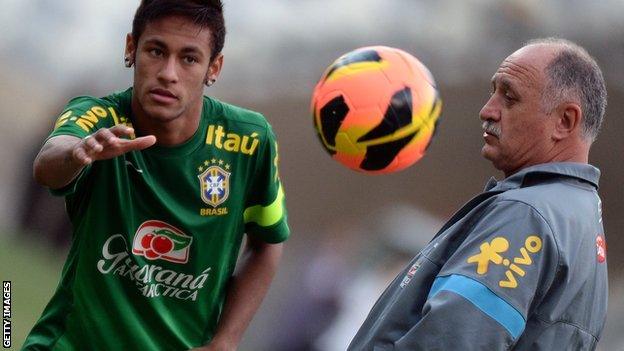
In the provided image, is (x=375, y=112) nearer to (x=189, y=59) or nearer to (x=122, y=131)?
(x=189, y=59)

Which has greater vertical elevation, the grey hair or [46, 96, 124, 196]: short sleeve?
the grey hair

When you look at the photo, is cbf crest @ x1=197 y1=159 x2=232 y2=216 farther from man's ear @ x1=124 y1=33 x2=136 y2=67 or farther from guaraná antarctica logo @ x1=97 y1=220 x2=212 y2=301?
man's ear @ x1=124 y1=33 x2=136 y2=67

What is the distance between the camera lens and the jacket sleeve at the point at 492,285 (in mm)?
2961

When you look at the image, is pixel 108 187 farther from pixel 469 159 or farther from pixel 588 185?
pixel 469 159

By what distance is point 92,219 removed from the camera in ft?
13.2

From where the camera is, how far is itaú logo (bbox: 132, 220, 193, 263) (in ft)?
13.3

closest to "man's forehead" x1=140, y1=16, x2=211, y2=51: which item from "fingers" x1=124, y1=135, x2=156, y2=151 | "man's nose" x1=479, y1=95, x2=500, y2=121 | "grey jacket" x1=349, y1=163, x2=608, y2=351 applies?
"fingers" x1=124, y1=135, x2=156, y2=151

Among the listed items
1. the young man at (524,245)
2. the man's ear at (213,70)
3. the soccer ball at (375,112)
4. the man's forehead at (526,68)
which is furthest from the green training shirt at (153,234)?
the man's forehead at (526,68)

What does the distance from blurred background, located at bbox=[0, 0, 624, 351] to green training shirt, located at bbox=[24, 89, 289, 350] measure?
2331mm

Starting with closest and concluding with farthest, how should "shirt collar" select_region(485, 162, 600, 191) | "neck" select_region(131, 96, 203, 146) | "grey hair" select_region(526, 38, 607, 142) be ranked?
"shirt collar" select_region(485, 162, 600, 191) → "grey hair" select_region(526, 38, 607, 142) → "neck" select_region(131, 96, 203, 146)

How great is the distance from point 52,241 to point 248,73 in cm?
158

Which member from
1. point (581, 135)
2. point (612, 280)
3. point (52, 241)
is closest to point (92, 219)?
point (581, 135)

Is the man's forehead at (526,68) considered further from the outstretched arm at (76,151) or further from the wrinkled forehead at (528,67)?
the outstretched arm at (76,151)

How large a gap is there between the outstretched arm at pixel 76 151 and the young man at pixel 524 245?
96cm
